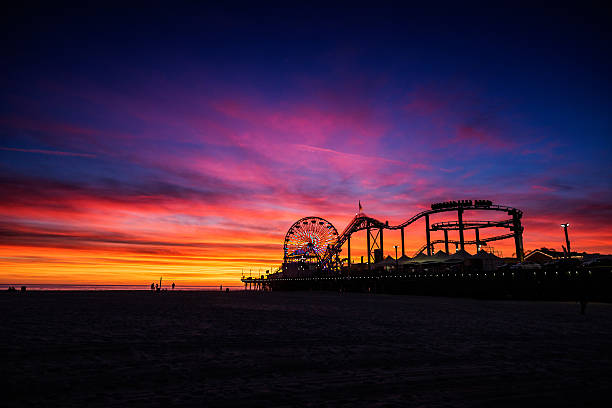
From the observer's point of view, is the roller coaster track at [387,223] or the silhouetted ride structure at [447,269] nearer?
the silhouetted ride structure at [447,269]

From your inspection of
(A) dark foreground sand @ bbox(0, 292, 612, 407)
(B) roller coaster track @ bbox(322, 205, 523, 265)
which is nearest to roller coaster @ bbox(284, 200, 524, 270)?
(B) roller coaster track @ bbox(322, 205, 523, 265)

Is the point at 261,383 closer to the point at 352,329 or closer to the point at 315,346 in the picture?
the point at 315,346

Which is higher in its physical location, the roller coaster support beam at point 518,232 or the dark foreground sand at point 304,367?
the roller coaster support beam at point 518,232

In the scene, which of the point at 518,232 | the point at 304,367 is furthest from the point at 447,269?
the point at 304,367

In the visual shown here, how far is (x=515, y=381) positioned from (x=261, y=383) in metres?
Answer: 3.66

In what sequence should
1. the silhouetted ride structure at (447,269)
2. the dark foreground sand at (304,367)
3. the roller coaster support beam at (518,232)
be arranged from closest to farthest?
1. the dark foreground sand at (304,367)
2. the silhouetted ride structure at (447,269)
3. the roller coaster support beam at (518,232)

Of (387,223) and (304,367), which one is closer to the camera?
(304,367)

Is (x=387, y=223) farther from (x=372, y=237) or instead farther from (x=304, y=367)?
(x=304, y=367)

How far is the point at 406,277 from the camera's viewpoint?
162 feet

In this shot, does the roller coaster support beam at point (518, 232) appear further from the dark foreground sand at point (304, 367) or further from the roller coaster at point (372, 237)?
the dark foreground sand at point (304, 367)

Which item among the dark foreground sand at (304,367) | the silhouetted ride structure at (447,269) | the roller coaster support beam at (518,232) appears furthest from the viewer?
the roller coaster support beam at (518,232)

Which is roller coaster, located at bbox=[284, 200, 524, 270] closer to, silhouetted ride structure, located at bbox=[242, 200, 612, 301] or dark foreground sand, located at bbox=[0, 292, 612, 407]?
silhouetted ride structure, located at bbox=[242, 200, 612, 301]

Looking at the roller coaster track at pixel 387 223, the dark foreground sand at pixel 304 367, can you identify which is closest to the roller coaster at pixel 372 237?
the roller coaster track at pixel 387 223

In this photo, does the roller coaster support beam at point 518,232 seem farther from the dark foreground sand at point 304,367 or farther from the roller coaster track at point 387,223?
the dark foreground sand at point 304,367
